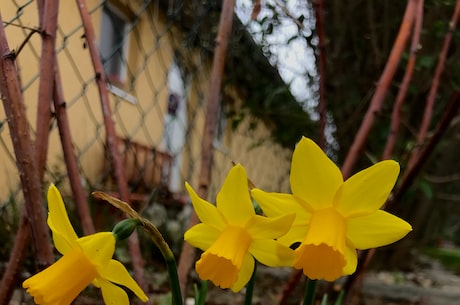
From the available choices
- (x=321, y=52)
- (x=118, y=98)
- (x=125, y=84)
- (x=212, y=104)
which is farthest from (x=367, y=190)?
(x=125, y=84)

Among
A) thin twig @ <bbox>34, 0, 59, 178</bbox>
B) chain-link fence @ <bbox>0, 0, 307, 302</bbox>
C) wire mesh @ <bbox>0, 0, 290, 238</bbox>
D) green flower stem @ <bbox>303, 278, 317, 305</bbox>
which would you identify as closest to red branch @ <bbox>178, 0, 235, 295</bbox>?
chain-link fence @ <bbox>0, 0, 307, 302</bbox>

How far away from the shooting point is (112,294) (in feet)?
1.29

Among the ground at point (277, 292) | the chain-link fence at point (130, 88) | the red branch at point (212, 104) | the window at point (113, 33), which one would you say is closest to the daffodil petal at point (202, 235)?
the chain-link fence at point (130, 88)

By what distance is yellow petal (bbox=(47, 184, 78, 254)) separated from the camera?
36 cm

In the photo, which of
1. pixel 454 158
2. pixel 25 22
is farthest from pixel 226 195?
pixel 454 158

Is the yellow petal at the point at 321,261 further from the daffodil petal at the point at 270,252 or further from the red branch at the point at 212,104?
the red branch at the point at 212,104

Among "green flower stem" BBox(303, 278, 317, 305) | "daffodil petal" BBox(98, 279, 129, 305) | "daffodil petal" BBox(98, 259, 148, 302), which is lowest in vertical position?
"green flower stem" BBox(303, 278, 317, 305)

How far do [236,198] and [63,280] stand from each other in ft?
0.39

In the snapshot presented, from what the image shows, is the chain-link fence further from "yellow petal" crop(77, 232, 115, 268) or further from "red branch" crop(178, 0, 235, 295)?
"yellow petal" crop(77, 232, 115, 268)

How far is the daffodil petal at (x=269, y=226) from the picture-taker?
346 mm

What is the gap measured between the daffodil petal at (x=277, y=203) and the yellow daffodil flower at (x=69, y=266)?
0.32 feet

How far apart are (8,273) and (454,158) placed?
2.47m

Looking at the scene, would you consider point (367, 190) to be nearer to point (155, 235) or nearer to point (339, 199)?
point (339, 199)

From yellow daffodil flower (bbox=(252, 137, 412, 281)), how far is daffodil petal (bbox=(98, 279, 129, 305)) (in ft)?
0.39
